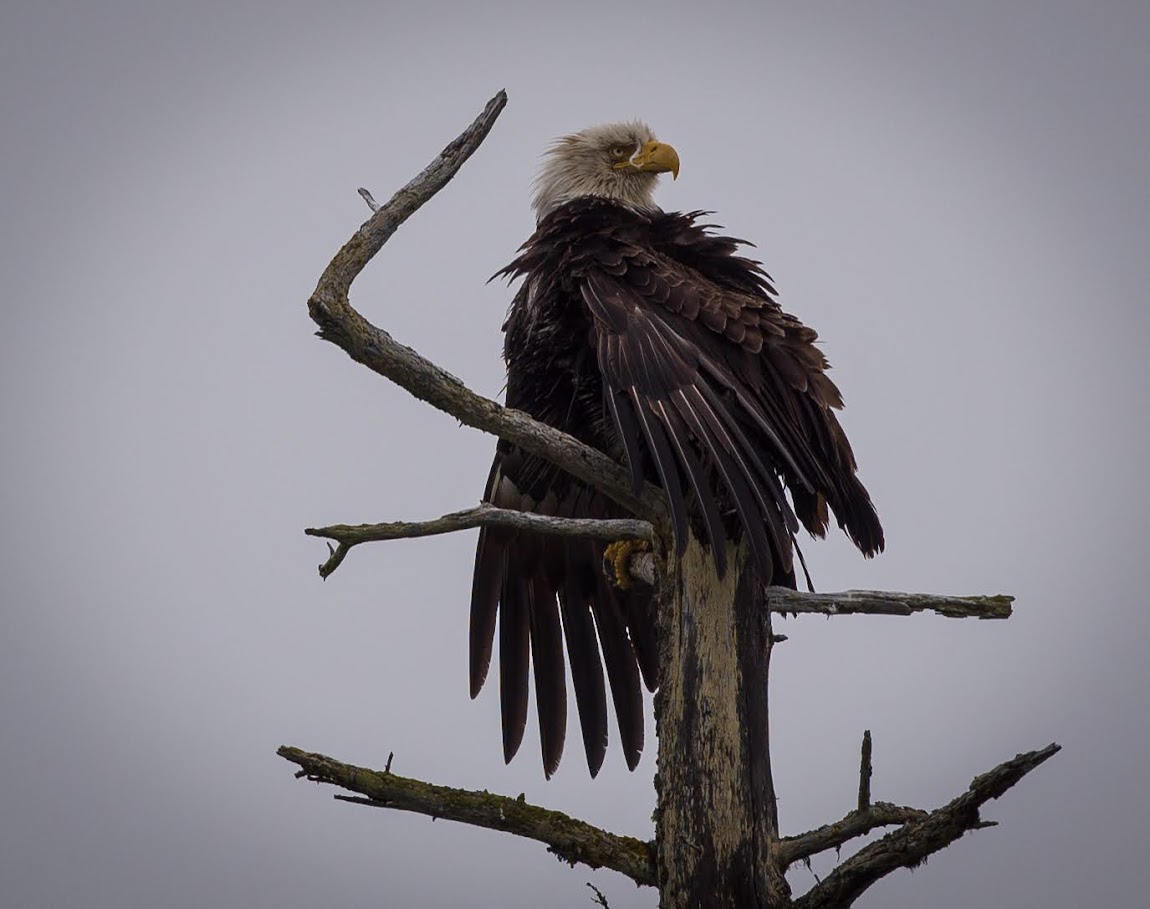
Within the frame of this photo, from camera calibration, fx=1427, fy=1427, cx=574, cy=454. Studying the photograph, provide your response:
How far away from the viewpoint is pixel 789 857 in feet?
13.5

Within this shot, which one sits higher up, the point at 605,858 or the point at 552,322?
the point at 552,322

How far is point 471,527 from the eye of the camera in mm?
4168

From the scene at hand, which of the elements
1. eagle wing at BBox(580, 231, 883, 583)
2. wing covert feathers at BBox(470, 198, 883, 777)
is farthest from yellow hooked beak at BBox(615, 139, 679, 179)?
eagle wing at BBox(580, 231, 883, 583)

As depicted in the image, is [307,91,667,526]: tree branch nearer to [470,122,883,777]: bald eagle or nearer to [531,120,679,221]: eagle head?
[470,122,883,777]: bald eagle

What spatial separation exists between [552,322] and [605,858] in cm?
206

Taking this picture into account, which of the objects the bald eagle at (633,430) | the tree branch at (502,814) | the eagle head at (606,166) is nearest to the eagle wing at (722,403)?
the bald eagle at (633,430)

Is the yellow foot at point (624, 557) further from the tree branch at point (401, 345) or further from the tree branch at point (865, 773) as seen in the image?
the tree branch at point (865, 773)

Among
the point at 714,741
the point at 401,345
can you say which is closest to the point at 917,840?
the point at 714,741

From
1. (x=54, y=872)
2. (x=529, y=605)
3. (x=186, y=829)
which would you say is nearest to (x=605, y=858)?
(x=529, y=605)

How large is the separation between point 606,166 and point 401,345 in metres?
3.23

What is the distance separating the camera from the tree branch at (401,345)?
12.1ft

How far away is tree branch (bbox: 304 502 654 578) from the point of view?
12.8 feet

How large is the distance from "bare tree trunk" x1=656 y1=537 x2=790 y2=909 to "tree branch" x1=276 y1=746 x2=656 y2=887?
112 mm

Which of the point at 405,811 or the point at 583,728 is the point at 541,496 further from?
the point at 405,811
